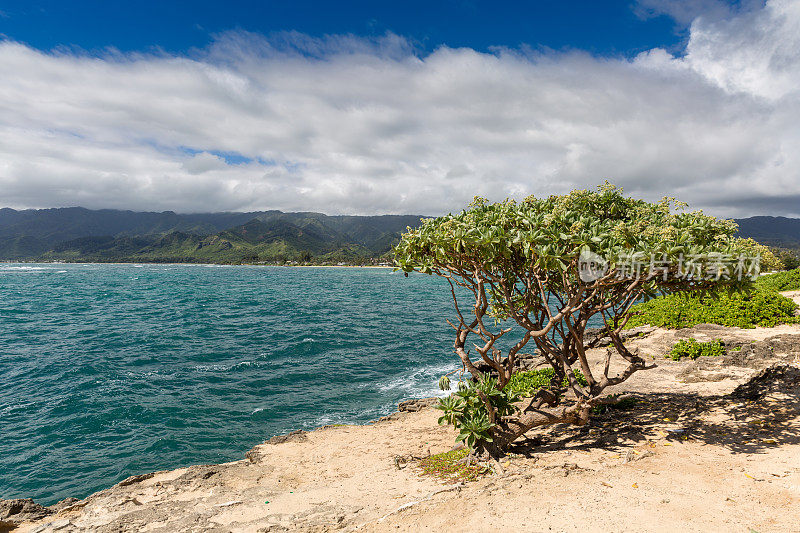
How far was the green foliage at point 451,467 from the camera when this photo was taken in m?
9.47

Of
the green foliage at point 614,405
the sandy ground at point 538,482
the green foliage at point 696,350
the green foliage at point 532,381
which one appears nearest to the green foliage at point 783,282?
the green foliage at point 696,350

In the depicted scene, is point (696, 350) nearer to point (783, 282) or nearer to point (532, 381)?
point (532, 381)

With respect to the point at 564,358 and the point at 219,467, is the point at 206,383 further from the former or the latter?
the point at 564,358

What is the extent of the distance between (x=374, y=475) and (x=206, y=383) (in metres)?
16.0

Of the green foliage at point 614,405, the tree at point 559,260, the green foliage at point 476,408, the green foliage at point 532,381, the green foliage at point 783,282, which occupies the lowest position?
the green foliage at point 532,381

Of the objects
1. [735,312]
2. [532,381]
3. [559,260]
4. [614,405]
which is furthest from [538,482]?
[735,312]

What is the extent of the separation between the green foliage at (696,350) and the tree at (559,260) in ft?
34.6

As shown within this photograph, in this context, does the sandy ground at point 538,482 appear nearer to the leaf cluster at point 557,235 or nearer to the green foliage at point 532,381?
the green foliage at point 532,381

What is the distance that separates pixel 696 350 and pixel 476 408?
51.1 ft

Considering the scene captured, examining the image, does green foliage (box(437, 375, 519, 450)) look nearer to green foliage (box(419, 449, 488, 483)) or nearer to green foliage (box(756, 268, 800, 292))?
green foliage (box(419, 449, 488, 483))

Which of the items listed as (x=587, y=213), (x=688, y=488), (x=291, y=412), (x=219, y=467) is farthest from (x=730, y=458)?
(x=291, y=412)

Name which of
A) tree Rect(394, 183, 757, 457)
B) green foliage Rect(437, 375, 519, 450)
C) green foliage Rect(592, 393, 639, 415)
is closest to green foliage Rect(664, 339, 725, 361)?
green foliage Rect(592, 393, 639, 415)

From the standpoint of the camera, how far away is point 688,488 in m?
7.62

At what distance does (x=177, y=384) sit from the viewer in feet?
74.7
